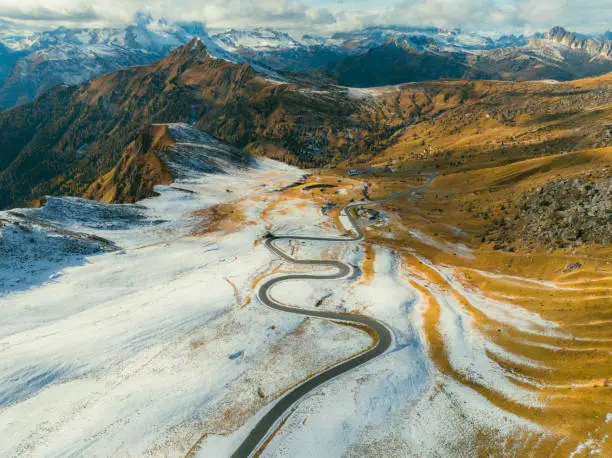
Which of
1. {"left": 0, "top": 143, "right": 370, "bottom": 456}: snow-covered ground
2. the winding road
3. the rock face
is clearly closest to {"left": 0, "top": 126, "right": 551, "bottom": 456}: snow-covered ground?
{"left": 0, "top": 143, "right": 370, "bottom": 456}: snow-covered ground

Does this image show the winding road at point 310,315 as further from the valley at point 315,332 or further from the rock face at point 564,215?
the rock face at point 564,215

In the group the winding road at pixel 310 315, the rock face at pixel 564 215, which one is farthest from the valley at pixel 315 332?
the rock face at pixel 564 215

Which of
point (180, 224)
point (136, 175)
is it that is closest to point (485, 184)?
point (180, 224)

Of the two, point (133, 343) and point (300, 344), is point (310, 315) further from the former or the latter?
point (133, 343)

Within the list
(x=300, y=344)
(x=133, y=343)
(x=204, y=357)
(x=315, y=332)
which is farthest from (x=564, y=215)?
(x=133, y=343)

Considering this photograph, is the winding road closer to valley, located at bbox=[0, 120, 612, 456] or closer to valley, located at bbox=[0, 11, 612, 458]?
valley, located at bbox=[0, 11, 612, 458]

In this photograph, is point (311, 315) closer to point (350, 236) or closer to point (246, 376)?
point (246, 376)
